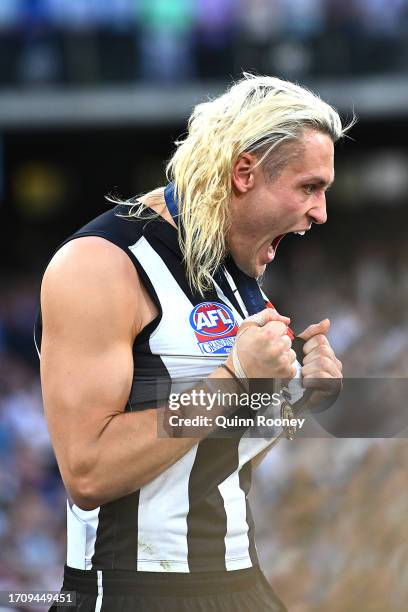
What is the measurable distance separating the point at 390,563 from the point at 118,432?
1.16 metres

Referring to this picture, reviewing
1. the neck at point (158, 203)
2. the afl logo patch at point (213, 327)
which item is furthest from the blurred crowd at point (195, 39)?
the afl logo patch at point (213, 327)

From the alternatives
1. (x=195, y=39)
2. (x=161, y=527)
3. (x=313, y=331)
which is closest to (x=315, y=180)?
(x=313, y=331)

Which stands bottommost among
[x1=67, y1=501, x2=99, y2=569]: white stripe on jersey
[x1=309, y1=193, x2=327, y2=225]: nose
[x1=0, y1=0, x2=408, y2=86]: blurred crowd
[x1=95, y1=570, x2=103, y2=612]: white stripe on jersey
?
[x1=95, y1=570, x2=103, y2=612]: white stripe on jersey

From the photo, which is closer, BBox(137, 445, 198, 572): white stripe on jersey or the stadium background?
BBox(137, 445, 198, 572): white stripe on jersey

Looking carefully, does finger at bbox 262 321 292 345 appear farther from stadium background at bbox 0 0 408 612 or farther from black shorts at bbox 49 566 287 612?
stadium background at bbox 0 0 408 612

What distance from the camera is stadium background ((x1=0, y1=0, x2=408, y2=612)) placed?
3902 millimetres

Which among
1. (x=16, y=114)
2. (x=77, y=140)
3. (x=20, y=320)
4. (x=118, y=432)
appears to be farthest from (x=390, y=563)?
(x=77, y=140)

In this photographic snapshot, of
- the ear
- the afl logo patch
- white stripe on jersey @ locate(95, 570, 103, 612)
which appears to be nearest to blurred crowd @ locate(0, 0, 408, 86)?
the ear

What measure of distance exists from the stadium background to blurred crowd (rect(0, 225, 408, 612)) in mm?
12

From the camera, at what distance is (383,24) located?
53.7 ft

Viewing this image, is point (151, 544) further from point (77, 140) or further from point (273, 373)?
point (77, 140)

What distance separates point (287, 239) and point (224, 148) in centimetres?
1782

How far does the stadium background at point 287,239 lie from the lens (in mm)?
3902

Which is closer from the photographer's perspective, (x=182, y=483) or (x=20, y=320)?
(x=182, y=483)
